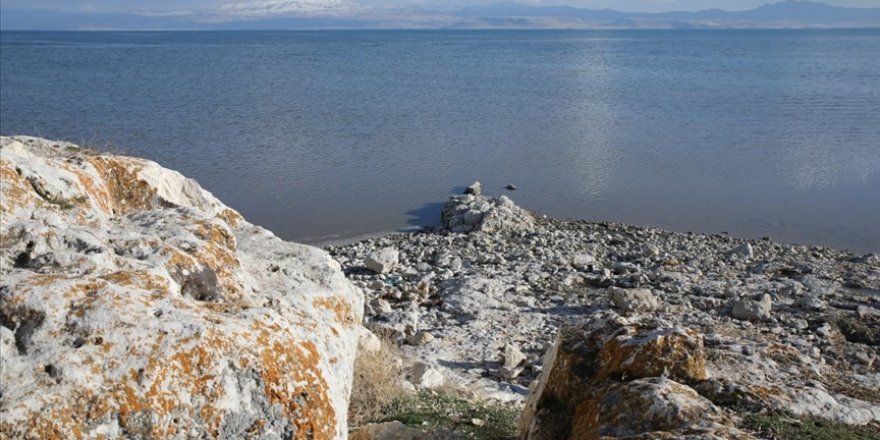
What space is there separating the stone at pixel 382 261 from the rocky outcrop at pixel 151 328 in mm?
9369

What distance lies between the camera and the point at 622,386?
5.64 m

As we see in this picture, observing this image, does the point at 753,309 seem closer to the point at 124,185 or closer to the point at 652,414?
the point at 652,414

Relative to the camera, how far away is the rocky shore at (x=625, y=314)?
6.05 m

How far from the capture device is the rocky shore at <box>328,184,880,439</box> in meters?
6.05

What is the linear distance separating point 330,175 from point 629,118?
68.9ft

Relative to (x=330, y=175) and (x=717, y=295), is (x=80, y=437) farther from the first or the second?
(x=330, y=175)

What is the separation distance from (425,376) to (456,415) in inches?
63.6

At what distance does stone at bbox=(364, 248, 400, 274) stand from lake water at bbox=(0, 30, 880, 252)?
491 cm

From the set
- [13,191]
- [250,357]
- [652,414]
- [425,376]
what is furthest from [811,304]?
[13,191]

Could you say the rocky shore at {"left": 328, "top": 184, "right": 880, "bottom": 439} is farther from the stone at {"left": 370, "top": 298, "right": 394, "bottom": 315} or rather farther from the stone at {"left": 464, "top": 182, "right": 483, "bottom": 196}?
the stone at {"left": 464, "top": 182, "right": 483, "bottom": 196}

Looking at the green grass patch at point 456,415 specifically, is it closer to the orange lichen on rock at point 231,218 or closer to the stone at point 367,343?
the stone at point 367,343

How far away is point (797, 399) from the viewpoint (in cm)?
606

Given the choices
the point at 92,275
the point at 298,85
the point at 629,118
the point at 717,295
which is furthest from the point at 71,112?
the point at 92,275

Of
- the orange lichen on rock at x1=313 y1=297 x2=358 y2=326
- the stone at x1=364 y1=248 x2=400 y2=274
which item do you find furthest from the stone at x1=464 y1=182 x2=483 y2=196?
the orange lichen on rock at x1=313 y1=297 x2=358 y2=326
